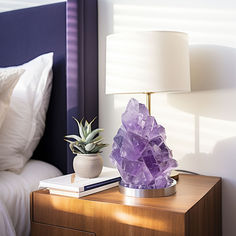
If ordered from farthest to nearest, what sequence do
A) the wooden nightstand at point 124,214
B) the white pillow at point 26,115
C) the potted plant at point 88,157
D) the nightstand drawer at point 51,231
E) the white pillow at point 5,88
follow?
1. the white pillow at point 26,115
2. the white pillow at point 5,88
3. the potted plant at point 88,157
4. the nightstand drawer at point 51,231
5. the wooden nightstand at point 124,214

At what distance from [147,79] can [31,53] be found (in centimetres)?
84

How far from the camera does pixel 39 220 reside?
3.96 ft

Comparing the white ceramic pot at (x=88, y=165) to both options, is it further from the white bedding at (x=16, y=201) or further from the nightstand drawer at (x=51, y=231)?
the white bedding at (x=16, y=201)

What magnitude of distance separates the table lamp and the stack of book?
0.23ft

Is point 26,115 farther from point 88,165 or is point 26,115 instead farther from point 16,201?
point 88,165

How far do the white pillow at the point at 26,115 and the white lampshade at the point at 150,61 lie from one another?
1.68 feet

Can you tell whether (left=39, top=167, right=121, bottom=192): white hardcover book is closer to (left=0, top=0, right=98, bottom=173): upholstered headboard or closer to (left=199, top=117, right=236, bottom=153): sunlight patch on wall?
(left=0, top=0, right=98, bottom=173): upholstered headboard

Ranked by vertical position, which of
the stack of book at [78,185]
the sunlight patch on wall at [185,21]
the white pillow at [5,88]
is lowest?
the stack of book at [78,185]

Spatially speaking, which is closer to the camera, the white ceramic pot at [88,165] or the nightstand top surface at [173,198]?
the nightstand top surface at [173,198]

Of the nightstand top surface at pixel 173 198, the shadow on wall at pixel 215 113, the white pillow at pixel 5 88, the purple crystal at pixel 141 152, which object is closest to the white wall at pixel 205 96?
the shadow on wall at pixel 215 113

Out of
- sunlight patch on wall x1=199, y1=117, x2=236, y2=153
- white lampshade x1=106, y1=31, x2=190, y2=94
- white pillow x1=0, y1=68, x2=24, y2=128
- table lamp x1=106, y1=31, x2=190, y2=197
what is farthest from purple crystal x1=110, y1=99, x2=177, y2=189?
white pillow x1=0, y1=68, x2=24, y2=128

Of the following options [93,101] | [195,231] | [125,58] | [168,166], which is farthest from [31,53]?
[195,231]

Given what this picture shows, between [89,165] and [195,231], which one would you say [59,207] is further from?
[195,231]

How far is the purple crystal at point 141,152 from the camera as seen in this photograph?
1141 mm
